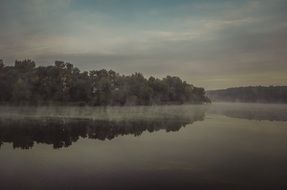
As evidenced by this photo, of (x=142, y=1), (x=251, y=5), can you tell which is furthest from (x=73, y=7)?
(x=251, y=5)

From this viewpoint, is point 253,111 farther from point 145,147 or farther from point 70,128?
point 70,128

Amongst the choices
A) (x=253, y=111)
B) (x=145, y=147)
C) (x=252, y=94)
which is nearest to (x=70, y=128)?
(x=145, y=147)

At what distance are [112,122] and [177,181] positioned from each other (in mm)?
4726

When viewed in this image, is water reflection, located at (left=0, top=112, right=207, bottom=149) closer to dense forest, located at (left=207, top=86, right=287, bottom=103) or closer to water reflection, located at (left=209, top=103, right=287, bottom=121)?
water reflection, located at (left=209, top=103, right=287, bottom=121)

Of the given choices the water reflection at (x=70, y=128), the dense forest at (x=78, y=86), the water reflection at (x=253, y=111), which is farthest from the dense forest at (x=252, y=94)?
the water reflection at (x=70, y=128)

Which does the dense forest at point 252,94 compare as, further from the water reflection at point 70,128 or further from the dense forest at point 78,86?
the water reflection at point 70,128

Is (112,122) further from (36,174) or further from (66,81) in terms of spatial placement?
(36,174)

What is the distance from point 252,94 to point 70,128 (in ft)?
13.8

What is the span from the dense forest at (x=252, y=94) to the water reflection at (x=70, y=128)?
1.13 metres

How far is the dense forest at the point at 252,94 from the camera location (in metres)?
8.50

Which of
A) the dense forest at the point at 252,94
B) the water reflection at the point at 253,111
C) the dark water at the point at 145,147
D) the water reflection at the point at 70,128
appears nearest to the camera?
the dark water at the point at 145,147

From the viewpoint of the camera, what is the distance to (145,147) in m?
7.57

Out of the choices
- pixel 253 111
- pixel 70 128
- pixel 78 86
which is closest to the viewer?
pixel 70 128

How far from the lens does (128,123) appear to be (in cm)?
1012
